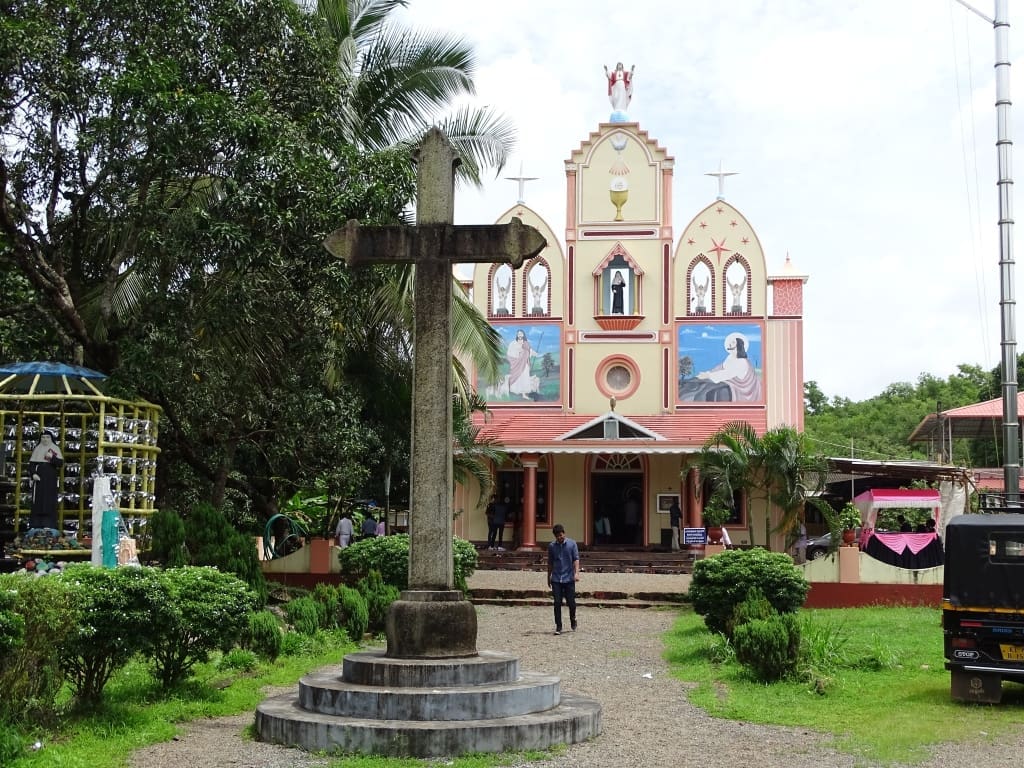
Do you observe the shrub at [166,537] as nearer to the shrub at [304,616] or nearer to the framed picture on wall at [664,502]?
the shrub at [304,616]

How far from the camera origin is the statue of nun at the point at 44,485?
13633mm

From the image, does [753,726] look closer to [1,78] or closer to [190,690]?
[190,690]

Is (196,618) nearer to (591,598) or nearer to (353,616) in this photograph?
(353,616)

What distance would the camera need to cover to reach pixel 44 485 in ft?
44.8

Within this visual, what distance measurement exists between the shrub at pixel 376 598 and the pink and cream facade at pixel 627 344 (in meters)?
12.6

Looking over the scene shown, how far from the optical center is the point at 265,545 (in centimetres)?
2242

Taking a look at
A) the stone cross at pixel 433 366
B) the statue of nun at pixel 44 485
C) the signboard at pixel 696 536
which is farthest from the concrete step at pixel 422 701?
the signboard at pixel 696 536

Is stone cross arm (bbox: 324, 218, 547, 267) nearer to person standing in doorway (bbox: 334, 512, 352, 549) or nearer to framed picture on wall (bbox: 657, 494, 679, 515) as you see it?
person standing in doorway (bbox: 334, 512, 352, 549)

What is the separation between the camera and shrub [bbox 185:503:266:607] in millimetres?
14992

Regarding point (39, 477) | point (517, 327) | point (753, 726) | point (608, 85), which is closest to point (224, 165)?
point (39, 477)

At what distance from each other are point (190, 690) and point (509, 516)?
64.6 feet

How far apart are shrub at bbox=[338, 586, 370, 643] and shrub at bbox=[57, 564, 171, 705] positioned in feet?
18.8

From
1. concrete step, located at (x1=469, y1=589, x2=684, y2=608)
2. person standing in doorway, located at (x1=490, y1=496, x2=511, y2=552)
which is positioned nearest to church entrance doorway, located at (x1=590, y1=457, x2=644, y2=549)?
person standing in doorway, located at (x1=490, y1=496, x2=511, y2=552)

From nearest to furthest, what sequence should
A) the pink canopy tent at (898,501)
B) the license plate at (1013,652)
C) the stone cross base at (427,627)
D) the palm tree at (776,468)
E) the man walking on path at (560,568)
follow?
the stone cross base at (427,627) < the license plate at (1013,652) < the man walking on path at (560,568) < the palm tree at (776,468) < the pink canopy tent at (898,501)
